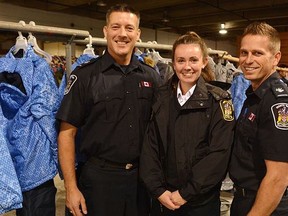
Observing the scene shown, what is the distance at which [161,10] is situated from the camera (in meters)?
8.55

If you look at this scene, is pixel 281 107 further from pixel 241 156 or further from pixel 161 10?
pixel 161 10

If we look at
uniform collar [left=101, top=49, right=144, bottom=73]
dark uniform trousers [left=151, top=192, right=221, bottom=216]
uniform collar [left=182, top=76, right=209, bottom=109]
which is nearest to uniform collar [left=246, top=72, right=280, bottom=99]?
uniform collar [left=182, top=76, right=209, bottom=109]

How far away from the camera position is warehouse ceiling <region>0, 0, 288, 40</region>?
7379 millimetres

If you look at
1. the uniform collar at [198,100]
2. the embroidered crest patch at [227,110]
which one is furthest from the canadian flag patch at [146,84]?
the embroidered crest patch at [227,110]

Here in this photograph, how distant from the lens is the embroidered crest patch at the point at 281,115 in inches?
53.5

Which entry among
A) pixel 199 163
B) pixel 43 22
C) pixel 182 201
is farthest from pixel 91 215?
pixel 43 22

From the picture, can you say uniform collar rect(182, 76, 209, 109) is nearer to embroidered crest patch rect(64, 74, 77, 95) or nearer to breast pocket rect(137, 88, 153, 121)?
breast pocket rect(137, 88, 153, 121)

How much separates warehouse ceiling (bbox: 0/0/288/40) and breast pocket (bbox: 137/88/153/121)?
550 centimetres

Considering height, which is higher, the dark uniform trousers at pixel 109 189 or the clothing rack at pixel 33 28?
the clothing rack at pixel 33 28

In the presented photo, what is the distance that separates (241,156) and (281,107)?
305 mm

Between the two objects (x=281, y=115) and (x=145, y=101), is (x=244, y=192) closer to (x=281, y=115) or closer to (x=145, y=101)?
(x=281, y=115)

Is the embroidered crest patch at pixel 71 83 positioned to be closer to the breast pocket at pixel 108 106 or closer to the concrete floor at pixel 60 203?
the breast pocket at pixel 108 106

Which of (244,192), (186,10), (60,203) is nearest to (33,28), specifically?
(244,192)

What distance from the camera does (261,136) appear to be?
143 centimetres
